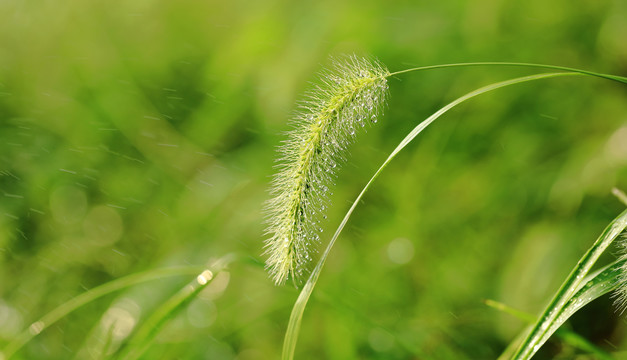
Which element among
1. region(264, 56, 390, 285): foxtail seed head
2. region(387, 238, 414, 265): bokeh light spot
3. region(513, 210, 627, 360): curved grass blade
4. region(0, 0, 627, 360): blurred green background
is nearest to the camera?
region(513, 210, 627, 360): curved grass blade

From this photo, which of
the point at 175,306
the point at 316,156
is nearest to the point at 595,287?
the point at 316,156

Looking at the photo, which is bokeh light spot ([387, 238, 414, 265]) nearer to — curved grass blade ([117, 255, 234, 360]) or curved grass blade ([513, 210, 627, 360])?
curved grass blade ([117, 255, 234, 360])

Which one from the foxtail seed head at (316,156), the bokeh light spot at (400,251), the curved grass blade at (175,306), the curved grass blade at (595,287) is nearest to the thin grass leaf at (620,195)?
the curved grass blade at (595,287)

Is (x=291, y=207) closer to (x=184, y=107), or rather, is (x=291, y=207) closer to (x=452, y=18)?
(x=452, y=18)

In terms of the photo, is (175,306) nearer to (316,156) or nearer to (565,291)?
(316,156)

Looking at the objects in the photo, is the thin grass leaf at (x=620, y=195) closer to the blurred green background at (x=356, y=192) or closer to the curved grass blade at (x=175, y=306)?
the blurred green background at (x=356, y=192)

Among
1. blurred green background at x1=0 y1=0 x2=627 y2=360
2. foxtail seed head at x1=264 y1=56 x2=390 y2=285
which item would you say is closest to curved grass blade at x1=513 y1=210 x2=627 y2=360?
foxtail seed head at x1=264 y1=56 x2=390 y2=285

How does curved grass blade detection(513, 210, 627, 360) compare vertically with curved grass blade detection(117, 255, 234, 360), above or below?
above
